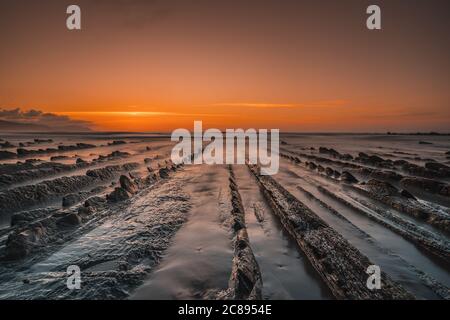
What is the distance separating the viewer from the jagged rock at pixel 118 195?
8302 millimetres

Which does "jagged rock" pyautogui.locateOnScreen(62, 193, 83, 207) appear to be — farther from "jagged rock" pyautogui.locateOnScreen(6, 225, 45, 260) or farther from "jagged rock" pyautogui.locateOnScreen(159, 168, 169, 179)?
"jagged rock" pyautogui.locateOnScreen(159, 168, 169, 179)

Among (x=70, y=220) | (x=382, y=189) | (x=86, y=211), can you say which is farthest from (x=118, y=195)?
(x=382, y=189)

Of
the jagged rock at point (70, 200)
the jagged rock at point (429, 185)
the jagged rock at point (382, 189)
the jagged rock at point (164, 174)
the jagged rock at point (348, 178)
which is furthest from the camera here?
the jagged rock at point (164, 174)

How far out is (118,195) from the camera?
8.50 m

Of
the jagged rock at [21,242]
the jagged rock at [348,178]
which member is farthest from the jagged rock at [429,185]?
the jagged rock at [21,242]

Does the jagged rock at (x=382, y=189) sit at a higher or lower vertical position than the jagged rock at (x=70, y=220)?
higher

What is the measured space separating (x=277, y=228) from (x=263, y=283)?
2406 mm

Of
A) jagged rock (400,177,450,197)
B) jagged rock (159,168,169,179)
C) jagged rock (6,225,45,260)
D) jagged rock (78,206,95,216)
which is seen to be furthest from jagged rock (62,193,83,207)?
jagged rock (400,177,450,197)

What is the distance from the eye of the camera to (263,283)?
3836mm

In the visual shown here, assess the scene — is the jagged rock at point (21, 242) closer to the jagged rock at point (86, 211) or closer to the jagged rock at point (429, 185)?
the jagged rock at point (86, 211)

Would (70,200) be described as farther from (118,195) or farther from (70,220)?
(70,220)

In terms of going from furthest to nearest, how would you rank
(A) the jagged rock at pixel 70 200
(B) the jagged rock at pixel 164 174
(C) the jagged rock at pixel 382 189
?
1. (B) the jagged rock at pixel 164 174
2. (C) the jagged rock at pixel 382 189
3. (A) the jagged rock at pixel 70 200
